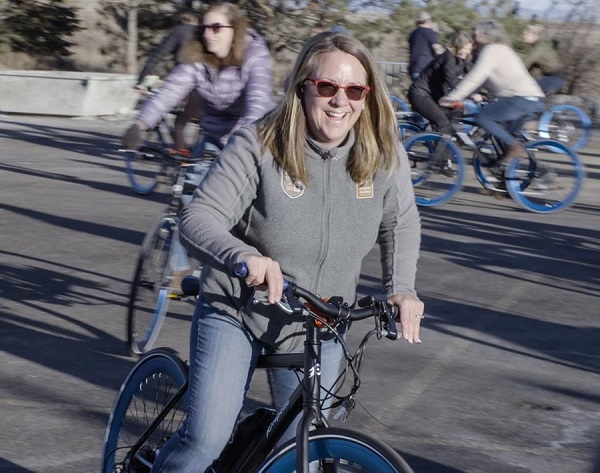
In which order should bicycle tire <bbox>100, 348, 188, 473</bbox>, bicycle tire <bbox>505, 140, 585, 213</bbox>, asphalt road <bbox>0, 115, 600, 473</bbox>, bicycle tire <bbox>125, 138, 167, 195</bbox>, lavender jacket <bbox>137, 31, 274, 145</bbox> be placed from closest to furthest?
bicycle tire <bbox>100, 348, 188, 473</bbox>
asphalt road <bbox>0, 115, 600, 473</bbox>
lavender jacket <bbox>137, 31, 274, 145</bbox>
bicycle tire <bbox>505, 140, 585, 213</bbox>
bicycle tire <bbox>125, 138, 167, 195</bbox>

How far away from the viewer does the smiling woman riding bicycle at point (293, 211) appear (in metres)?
3.04

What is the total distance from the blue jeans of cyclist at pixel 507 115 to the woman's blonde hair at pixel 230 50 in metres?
6.03

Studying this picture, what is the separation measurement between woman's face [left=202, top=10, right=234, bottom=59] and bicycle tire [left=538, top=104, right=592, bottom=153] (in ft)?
39.8

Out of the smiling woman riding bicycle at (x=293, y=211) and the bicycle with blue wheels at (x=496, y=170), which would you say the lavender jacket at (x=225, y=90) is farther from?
the bicycle with blue wheels at (x=496, y=170)

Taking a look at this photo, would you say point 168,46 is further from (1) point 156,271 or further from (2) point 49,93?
Answer: (2) point 49,93

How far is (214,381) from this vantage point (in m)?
3.08

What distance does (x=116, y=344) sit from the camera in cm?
651

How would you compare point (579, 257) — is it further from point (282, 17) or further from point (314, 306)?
point (282, 17)

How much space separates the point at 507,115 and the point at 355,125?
923 centimetres

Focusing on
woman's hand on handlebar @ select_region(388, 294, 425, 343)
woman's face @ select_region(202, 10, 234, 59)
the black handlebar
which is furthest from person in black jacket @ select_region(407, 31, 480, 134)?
the black handlebar

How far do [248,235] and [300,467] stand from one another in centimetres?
69

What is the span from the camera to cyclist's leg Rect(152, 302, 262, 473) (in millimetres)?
3092

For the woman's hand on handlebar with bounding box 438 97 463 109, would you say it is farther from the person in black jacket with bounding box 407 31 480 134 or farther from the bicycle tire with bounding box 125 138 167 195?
the bicycle tire with bounding box 125 138 167 195

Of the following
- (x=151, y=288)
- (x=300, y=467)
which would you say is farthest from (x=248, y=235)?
(x=151, y=288)
